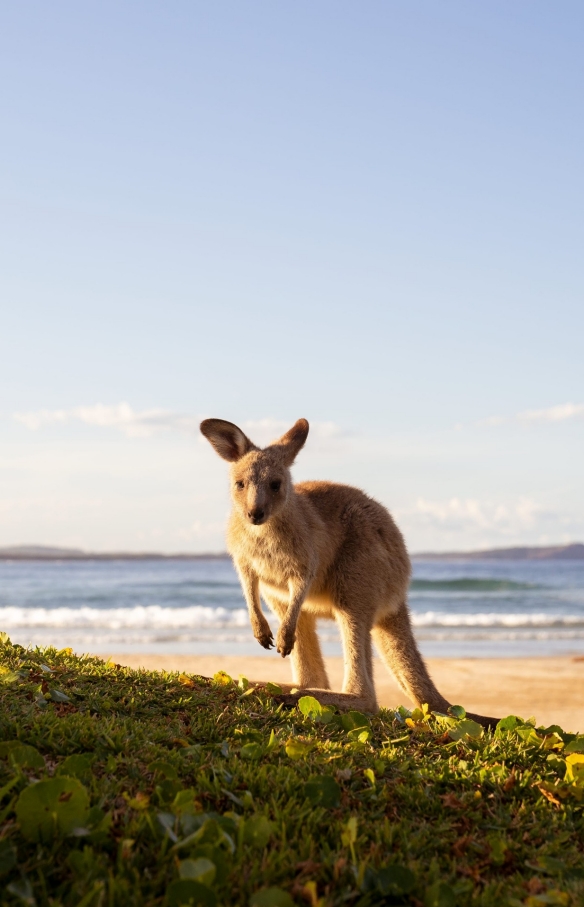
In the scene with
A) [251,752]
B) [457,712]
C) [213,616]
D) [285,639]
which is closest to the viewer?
[251,752]

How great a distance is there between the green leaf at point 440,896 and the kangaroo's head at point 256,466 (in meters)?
2.65

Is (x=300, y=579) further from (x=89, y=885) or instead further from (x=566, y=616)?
(x=566, y=616)

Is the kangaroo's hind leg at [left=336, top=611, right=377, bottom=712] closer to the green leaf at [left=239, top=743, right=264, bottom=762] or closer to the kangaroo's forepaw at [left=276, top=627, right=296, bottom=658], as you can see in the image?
the kangaroo's forepaw at [left=276, top=627, right=296, bottom=658]

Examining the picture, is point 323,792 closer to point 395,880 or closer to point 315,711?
point 395,880

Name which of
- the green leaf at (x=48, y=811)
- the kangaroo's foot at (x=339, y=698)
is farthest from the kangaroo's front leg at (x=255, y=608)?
the green leaf at (x=48, y=811)

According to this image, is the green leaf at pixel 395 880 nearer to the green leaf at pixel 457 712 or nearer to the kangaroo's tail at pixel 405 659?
the green leaf at pixel 457 712

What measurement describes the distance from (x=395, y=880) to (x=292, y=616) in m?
2.44

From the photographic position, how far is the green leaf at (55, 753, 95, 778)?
290 centimetres

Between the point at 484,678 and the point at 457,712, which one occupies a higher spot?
the point at 457,712

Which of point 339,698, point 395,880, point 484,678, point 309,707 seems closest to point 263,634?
point 339,698

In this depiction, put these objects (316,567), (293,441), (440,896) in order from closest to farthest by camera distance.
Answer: (440,896) → (316,567) → (293,441)

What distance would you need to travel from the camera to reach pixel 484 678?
13.9 metres

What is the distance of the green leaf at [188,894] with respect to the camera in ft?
→ 7.11

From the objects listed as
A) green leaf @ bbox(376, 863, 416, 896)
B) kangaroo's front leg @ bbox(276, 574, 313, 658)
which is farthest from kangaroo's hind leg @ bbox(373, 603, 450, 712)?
green leaf @ bbox(376, 863, 416, 896)
